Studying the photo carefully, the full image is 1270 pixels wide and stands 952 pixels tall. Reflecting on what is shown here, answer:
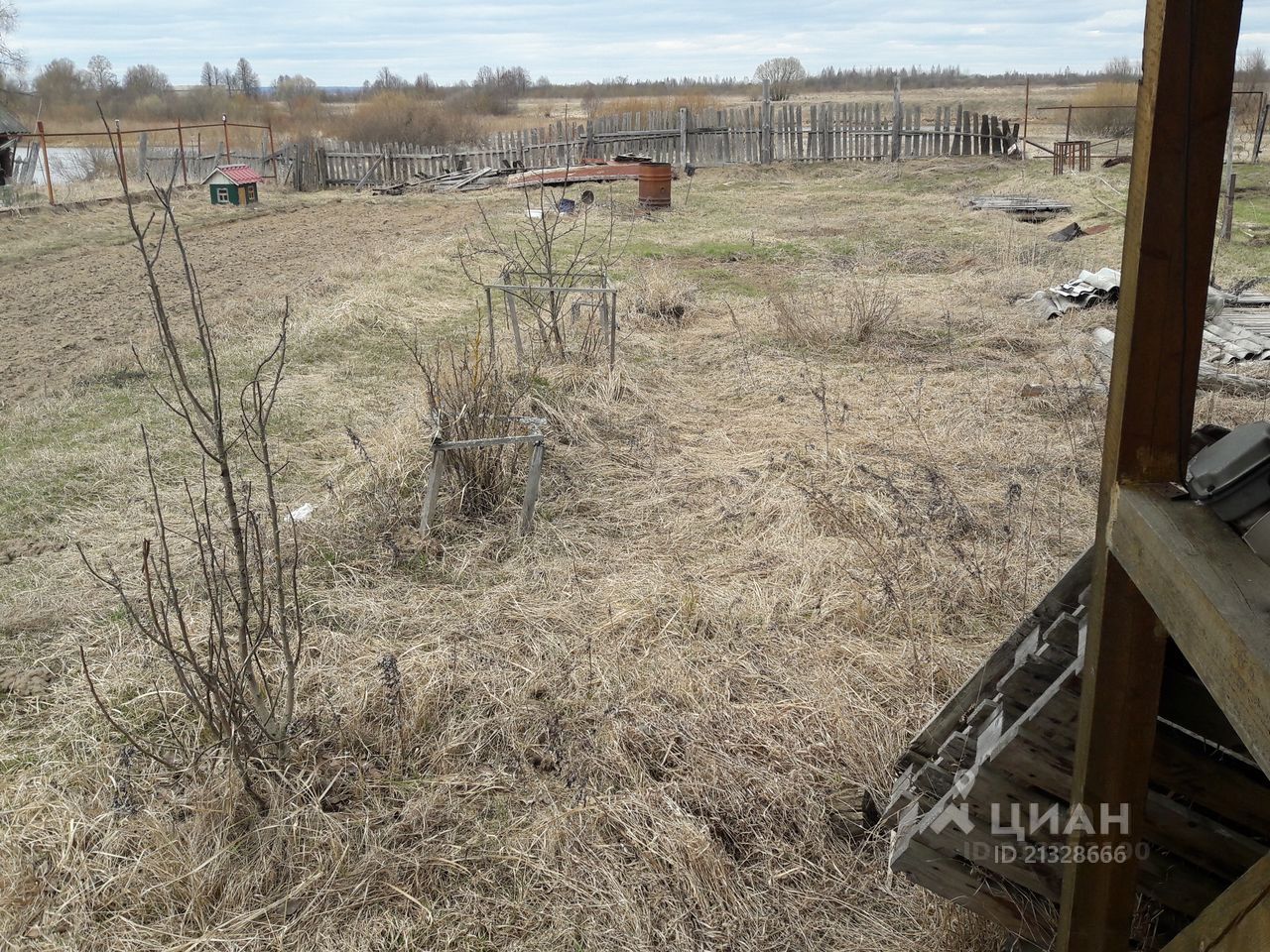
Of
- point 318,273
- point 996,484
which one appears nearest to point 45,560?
point 996,484

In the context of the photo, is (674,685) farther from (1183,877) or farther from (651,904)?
(1183,877)

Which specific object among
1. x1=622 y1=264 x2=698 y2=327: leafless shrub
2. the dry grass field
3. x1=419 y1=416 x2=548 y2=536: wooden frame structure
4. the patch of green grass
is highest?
the patch of green grass

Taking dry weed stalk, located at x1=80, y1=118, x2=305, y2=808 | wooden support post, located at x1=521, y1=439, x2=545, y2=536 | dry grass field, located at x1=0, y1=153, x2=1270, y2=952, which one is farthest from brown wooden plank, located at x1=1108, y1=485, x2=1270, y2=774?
wooden support post, located at x1=521, y1=439, x2=545, y2=536

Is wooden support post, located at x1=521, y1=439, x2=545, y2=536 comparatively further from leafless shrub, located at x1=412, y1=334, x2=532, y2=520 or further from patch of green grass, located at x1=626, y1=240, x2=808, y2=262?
patch of green grass, located at x1=626, y1=240, x2=808, y2=262

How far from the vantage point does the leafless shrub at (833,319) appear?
8.50 meters

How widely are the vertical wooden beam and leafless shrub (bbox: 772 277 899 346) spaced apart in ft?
22.9

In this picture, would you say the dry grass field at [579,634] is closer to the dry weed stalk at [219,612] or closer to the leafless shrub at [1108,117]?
the dry weed stalk at [219,612]

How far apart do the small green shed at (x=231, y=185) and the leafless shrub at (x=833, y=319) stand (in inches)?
593

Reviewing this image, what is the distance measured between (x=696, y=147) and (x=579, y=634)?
23499 millimetres

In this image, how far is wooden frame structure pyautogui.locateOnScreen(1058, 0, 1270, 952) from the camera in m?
1.23

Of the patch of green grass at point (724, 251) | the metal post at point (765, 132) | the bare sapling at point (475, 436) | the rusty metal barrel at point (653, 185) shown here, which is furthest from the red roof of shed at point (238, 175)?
the bare sapling at point (475, 436)

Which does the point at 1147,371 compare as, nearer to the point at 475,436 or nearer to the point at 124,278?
the point at 475,436

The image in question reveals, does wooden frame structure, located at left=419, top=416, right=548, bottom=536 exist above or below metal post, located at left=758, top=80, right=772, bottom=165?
below

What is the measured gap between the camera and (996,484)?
5309 mm
